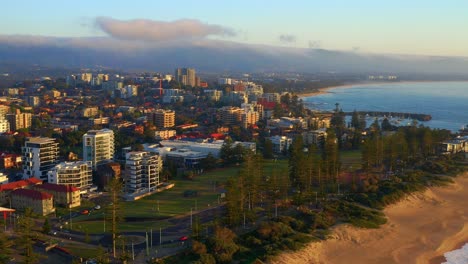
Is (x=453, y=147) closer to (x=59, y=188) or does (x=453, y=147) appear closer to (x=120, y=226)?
(x=120, y=226)

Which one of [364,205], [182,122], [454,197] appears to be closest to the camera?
[364,205]

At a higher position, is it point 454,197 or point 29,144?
point 29,144

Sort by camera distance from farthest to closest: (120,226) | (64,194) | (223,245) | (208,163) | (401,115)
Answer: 1. (401,115)
2. (208,163)
3. (64,194)
4. (120,226)
5. (223,245)

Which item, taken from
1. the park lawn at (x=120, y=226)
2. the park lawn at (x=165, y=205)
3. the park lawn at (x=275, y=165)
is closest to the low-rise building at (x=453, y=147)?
the park lawn at (x=275, y=165)

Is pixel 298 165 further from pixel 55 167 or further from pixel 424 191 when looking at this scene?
pixel 55 167

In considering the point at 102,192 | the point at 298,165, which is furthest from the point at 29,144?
the point at 298,165

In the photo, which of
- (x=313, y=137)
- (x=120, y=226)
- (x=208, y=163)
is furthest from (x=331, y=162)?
(x=313, y=137)
